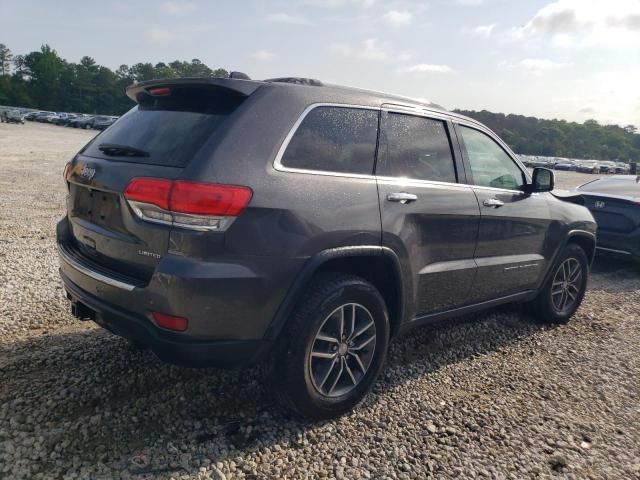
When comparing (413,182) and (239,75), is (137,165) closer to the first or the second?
(239,75)

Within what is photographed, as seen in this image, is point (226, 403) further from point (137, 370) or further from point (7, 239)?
point (7, 239)

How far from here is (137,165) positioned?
2598mm

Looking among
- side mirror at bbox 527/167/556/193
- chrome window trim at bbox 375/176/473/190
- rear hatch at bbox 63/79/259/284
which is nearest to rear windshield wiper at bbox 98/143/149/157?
rear hatch at bbox 63/79/259/284

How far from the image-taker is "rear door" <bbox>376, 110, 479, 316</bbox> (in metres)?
3.10

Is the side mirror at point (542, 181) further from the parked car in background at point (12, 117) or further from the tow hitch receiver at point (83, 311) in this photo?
the parked car in background at point (12, 117)

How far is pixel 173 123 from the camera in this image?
2.75 m

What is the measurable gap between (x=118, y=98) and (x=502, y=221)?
116856mm

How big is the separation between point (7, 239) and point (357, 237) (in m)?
5.59

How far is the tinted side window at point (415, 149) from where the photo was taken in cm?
318

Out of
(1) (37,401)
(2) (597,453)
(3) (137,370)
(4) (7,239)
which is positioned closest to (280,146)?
(3) (137,370)

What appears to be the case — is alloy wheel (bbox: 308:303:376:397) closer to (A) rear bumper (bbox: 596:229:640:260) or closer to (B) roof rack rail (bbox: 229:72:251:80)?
(B) roof rack rail (bbox: 229:72:251:80)

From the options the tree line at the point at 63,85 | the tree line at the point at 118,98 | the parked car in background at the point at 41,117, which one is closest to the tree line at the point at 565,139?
Answer: the tree line at the point at 118,98

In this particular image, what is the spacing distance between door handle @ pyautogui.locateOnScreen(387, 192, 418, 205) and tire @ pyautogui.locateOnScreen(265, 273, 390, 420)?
52 cm

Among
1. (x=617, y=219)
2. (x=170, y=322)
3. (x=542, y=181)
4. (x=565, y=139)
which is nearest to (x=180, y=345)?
(x=170, y=322)
